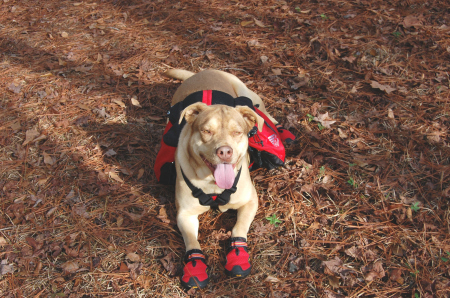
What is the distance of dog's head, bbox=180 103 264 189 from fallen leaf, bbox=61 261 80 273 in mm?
1569

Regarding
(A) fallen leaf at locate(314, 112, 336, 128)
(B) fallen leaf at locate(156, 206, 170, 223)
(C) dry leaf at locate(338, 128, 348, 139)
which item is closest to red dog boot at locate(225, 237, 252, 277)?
(B) fallen leaf at locate(156, 206, 170, 223)

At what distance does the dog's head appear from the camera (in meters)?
2.98

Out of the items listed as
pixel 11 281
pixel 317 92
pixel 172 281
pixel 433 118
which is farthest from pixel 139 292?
pixel 433 118

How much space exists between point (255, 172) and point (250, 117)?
1123 mm

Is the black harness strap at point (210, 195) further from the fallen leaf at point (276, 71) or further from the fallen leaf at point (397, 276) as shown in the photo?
the fallen leaf at point (276, 71)

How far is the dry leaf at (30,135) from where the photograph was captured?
4.52 metres

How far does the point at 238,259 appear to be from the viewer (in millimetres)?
3143

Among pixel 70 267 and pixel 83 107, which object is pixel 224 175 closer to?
pixel 70 267

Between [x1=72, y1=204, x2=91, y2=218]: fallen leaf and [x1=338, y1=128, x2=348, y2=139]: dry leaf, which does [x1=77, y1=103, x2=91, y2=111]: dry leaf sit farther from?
[x1=338, y1=128, x2=348, y2=139]: dry leaf

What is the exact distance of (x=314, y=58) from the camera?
5.71 metres

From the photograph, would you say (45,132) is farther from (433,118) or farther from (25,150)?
(433,118)

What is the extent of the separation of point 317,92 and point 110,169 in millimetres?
3375

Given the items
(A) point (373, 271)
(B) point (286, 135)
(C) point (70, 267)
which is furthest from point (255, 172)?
(C) point (70, 267)

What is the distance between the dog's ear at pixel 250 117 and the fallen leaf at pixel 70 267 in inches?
90.1
